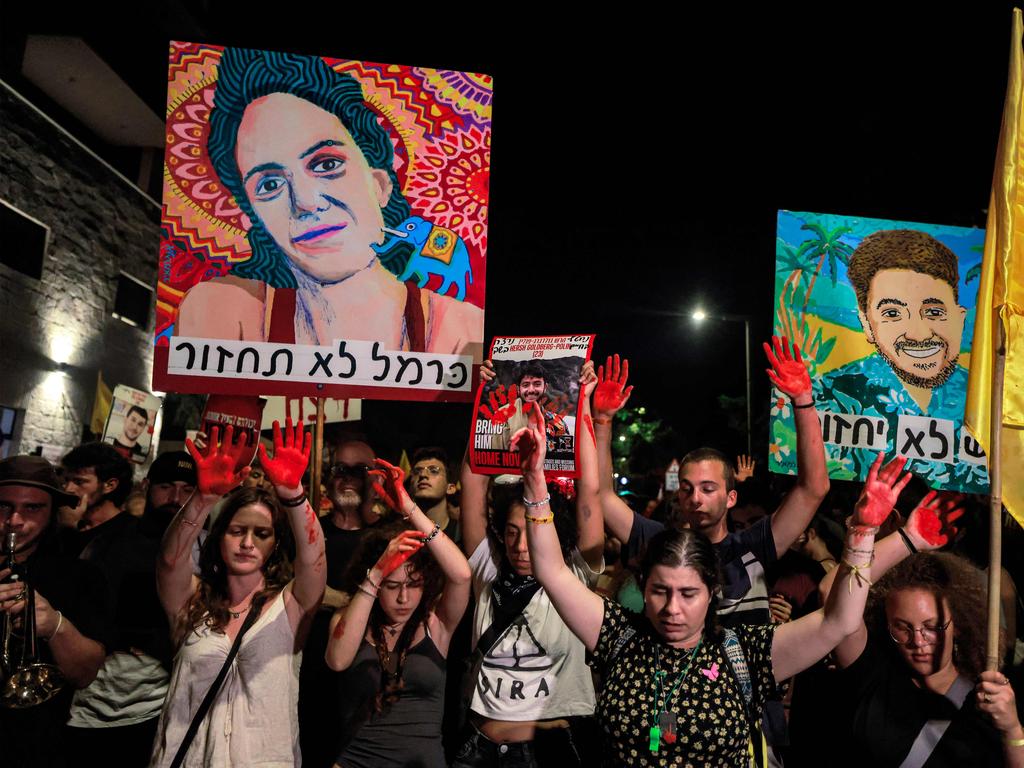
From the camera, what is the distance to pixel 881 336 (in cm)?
488

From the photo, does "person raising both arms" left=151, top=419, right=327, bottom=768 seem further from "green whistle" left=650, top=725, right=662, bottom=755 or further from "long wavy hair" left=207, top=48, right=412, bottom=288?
"long wavy hair" left=207, top=48, right=412, bottom=288

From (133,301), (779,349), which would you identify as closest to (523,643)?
(779,349)

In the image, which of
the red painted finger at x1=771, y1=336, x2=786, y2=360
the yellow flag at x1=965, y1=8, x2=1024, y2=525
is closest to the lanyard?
the yellow flag at x1=965, y1=8, x2=1024, y2=525

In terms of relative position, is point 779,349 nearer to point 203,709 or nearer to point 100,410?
point 203,709

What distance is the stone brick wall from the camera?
1251cm

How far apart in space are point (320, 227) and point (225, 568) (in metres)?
2.02

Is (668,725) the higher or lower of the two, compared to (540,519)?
lower

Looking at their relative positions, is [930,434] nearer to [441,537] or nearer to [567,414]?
[567,414]

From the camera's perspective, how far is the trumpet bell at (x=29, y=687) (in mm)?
2934

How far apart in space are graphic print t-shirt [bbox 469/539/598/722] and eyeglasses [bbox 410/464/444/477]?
150 cm

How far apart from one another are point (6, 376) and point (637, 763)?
40.3 ft

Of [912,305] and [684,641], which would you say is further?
[912,305]

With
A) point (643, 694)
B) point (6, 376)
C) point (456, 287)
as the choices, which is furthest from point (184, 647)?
point (6, 376)

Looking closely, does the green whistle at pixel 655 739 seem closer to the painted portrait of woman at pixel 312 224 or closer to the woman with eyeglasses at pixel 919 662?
the woman with eyeglasses at pixel 919 662
